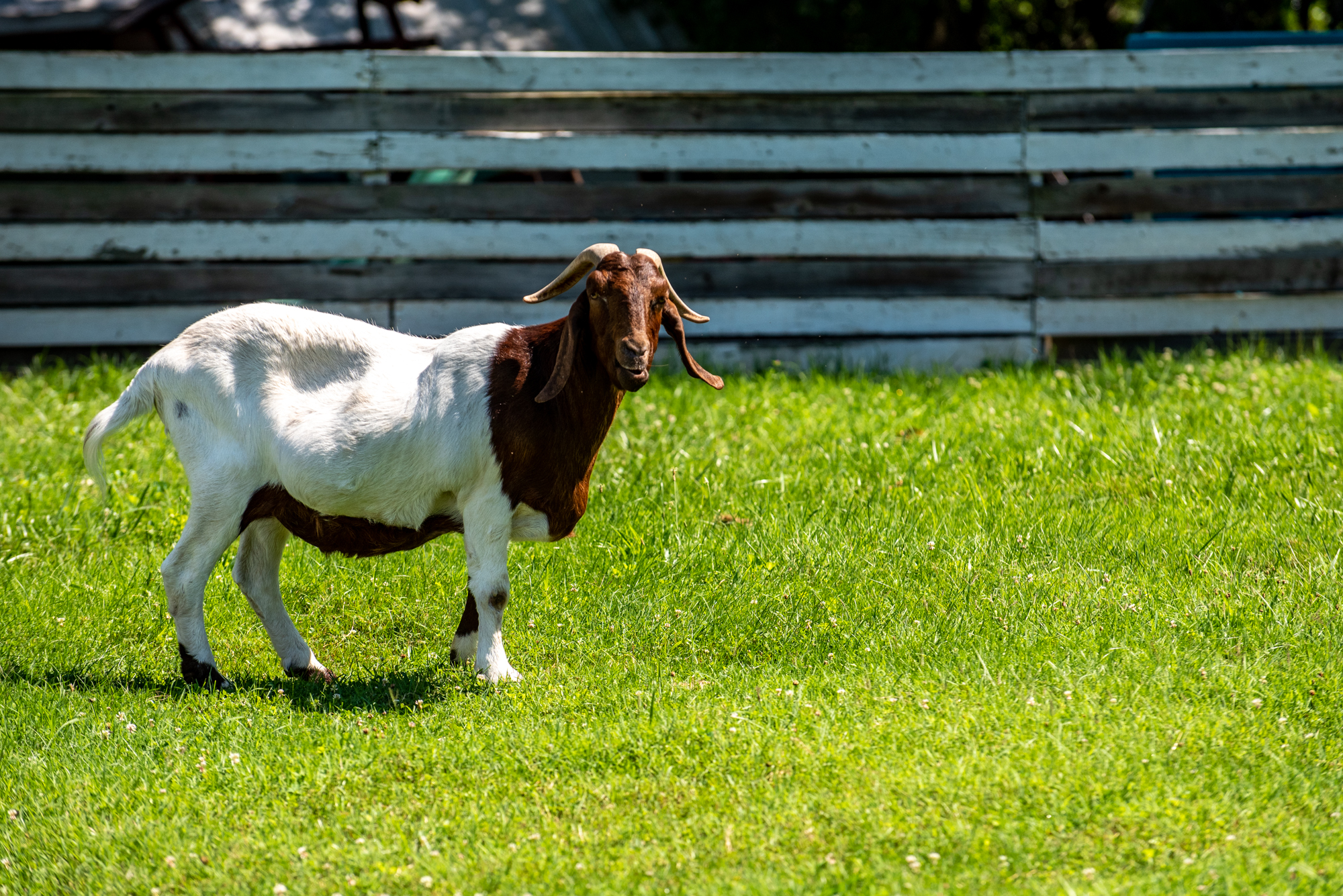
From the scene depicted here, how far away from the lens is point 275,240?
8.37 metres

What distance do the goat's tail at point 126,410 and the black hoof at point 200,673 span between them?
2.60ft

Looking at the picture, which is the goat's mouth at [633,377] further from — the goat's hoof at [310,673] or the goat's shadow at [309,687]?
the goat's hoof at [310,673]

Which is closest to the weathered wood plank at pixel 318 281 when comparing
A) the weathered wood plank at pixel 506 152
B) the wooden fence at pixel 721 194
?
the wooden fence at pixel 721 194

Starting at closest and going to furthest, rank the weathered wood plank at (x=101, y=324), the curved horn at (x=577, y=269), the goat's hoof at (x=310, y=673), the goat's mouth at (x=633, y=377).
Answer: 1. the goat's mouth at (x=633, y=377)
2. the curved horn at (x=577, y=269)
3. the goat's hoof at (x=310, y=673)
4. the weathered wood plank at (x=101, y=324)

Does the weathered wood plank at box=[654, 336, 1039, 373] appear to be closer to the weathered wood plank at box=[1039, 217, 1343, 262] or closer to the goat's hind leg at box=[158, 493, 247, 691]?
the weathered wood plank at box=[1039, 217, 1343, 262]

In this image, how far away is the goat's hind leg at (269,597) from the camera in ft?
15.4

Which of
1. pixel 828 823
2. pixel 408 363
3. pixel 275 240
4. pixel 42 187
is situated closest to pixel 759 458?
pixel 408 363

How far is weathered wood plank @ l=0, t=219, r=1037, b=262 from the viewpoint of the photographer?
8.33m

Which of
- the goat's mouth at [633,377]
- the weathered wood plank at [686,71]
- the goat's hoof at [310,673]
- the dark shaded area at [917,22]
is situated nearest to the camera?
the goat's mouth at [633,377]

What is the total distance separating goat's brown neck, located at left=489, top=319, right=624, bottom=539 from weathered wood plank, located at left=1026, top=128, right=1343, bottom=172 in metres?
5.20

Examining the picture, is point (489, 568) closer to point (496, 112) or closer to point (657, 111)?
point (496, 112)

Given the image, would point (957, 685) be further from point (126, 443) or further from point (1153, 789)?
point (126, 443)

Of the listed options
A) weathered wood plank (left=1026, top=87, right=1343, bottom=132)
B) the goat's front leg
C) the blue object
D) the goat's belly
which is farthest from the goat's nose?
the blue object

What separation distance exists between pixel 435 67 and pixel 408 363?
4.32 metres
